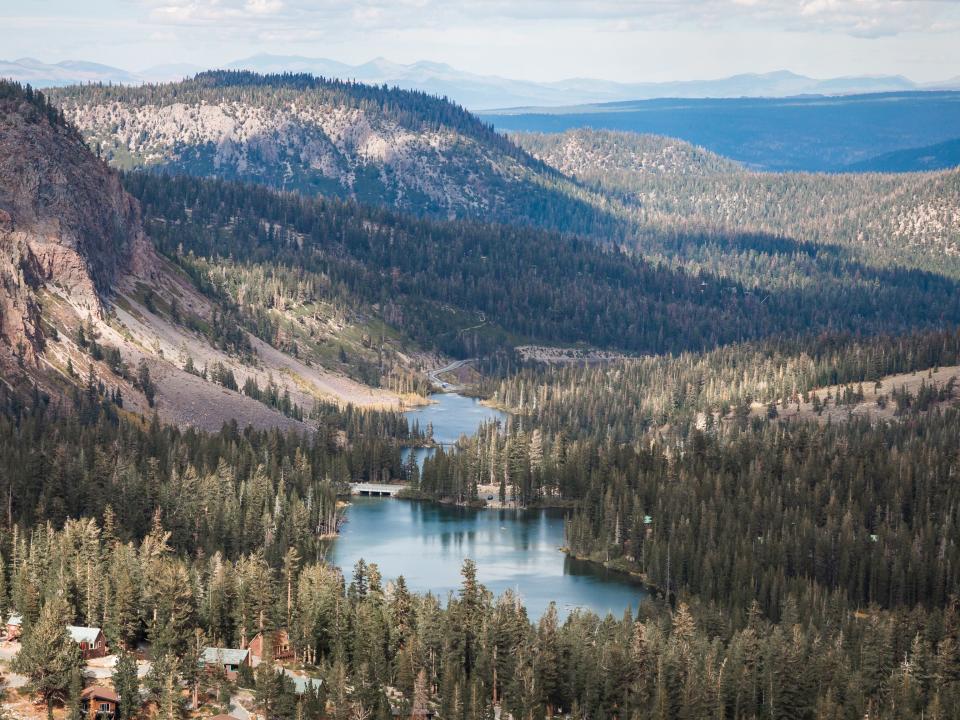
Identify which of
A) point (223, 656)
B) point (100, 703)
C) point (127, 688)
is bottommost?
point (223, 656)

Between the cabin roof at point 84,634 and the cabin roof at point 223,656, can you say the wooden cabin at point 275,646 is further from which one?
the cabin roof at point 84,634

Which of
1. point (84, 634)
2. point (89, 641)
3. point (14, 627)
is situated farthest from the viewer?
point (14, 627)

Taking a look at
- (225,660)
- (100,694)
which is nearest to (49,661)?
(100,694)

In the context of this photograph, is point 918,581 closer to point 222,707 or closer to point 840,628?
point 840,628

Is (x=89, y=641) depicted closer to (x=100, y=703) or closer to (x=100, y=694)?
(x=100, y=694)

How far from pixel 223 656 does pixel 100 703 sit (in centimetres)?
1495

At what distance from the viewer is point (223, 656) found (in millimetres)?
132000

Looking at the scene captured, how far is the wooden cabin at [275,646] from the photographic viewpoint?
454 ft

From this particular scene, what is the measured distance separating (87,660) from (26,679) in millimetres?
7606

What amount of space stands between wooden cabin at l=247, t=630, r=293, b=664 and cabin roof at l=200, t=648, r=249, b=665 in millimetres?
4002

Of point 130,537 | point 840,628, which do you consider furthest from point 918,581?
point 130,537

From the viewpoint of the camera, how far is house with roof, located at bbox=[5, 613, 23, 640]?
13362 cm

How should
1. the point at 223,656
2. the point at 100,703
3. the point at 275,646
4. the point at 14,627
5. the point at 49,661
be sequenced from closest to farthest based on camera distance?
the point at 100,703, the point at 49,661, the point at 223,656, the point at 14,627, the point at 275,646

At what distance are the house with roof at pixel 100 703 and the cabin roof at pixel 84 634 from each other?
12.7 metres
